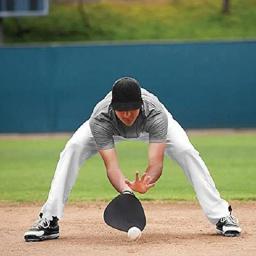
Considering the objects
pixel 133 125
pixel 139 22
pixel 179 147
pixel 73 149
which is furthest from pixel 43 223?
pixel 139 22

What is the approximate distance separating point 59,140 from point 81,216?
11210mm

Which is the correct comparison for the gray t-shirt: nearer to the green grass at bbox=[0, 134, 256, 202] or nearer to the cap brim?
the cap brim

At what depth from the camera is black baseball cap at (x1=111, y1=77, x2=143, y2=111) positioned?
21.4ft

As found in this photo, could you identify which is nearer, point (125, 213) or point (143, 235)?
point (125, 213)

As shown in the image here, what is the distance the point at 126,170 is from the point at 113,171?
21.9ft

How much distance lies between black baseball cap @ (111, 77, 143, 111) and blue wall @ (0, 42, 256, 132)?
582 inches

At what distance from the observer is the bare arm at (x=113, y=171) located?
6.67m

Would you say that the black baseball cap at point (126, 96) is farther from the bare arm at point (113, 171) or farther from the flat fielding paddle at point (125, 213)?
the flat fielding paddle at point (125, 213)

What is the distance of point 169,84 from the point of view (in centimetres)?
2152

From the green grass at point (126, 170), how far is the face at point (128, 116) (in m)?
3.69

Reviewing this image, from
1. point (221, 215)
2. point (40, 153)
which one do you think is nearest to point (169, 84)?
point (40, 153)

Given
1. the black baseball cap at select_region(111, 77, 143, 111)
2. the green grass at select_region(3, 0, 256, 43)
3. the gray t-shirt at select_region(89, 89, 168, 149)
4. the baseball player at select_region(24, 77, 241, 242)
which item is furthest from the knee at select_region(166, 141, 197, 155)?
the green grass at select_region(3, 0, 256, 43)

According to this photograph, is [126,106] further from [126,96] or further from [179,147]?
[179,147]

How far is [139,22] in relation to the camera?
2942 cm
